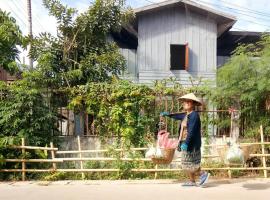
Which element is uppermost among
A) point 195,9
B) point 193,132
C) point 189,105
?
point 195,9

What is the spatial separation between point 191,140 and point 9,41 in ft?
18.1

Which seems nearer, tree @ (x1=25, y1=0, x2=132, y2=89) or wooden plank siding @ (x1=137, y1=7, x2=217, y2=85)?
tree @ (x1=25, y1=0, x2=132, y2=89)

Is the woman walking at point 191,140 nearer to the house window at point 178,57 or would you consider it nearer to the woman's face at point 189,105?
the woman's face at point 189,105

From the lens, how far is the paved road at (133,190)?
6.50 m

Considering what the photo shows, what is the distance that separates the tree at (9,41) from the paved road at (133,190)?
3355 millimetres

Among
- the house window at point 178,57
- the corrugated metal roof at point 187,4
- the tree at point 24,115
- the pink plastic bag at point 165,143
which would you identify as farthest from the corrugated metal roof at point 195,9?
the pink plastic bag at point 165,143

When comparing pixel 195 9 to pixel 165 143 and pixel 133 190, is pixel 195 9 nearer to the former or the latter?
pixel 165 143

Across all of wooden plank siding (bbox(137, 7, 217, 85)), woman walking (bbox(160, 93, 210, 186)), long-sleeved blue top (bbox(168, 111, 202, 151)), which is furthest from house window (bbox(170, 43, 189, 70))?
long-sleeved blue top (bbox(168, 111, 202, 151))

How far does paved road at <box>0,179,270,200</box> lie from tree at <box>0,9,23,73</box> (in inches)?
132

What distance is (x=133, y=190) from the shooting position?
705 cm

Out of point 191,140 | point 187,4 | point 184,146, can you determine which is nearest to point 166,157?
point 184,146

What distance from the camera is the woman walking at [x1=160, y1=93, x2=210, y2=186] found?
6.88m

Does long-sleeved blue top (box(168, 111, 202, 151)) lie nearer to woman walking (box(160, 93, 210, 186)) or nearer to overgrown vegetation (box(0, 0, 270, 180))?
woman walking (box(160, 93, 210, 186))

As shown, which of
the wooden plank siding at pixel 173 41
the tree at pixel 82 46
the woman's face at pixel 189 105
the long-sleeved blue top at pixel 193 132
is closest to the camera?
the long-sleeved blue top at pixel 193 132
